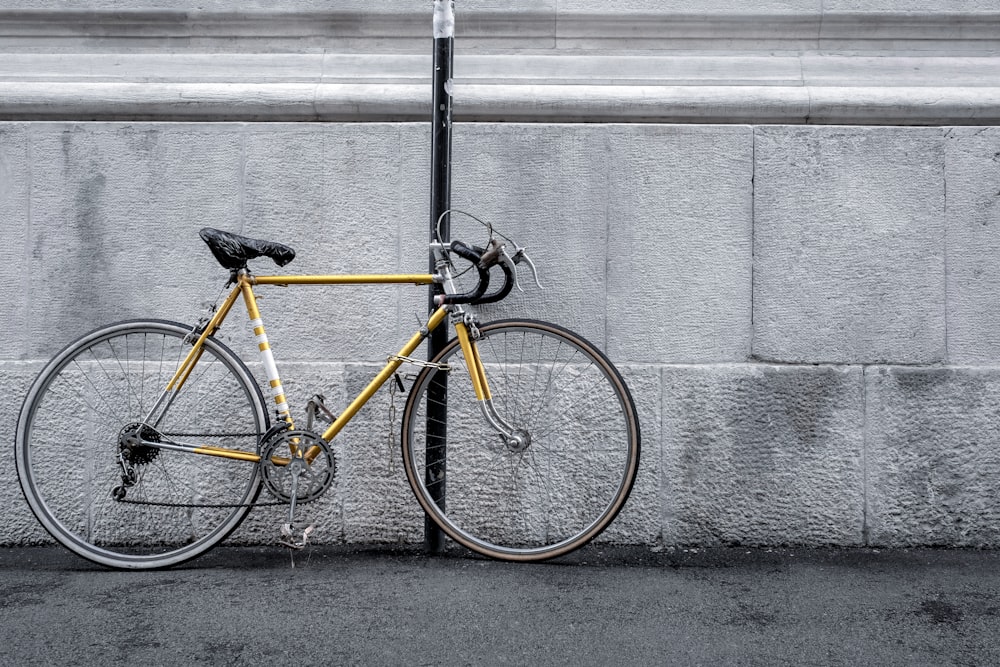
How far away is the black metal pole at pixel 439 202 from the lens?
393 cm

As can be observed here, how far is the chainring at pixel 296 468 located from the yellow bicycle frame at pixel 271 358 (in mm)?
40

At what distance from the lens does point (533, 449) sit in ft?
14.0

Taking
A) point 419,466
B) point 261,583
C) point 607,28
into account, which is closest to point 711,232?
point 607,28

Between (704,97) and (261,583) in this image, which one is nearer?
(261,583)

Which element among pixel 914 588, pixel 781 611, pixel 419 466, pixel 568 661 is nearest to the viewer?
pixel 568 661

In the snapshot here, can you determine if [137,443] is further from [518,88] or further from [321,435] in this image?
[518,88]

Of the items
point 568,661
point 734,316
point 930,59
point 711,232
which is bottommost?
point 568,661

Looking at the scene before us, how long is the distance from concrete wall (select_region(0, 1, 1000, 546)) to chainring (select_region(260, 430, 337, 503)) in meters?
0.48

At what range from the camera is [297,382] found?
429 cm

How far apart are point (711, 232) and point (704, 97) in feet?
2.16

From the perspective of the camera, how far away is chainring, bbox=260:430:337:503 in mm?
3771

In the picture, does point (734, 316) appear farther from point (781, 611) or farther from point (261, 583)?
point (261, 583)

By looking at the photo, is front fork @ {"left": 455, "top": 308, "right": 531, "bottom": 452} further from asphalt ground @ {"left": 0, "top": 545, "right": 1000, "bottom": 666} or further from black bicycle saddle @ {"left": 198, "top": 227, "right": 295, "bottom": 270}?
black bicycle saddle @ {"left": 198, "top": 227, "right": 295, "bottom": 270}

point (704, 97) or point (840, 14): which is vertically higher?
point (840, 14)
